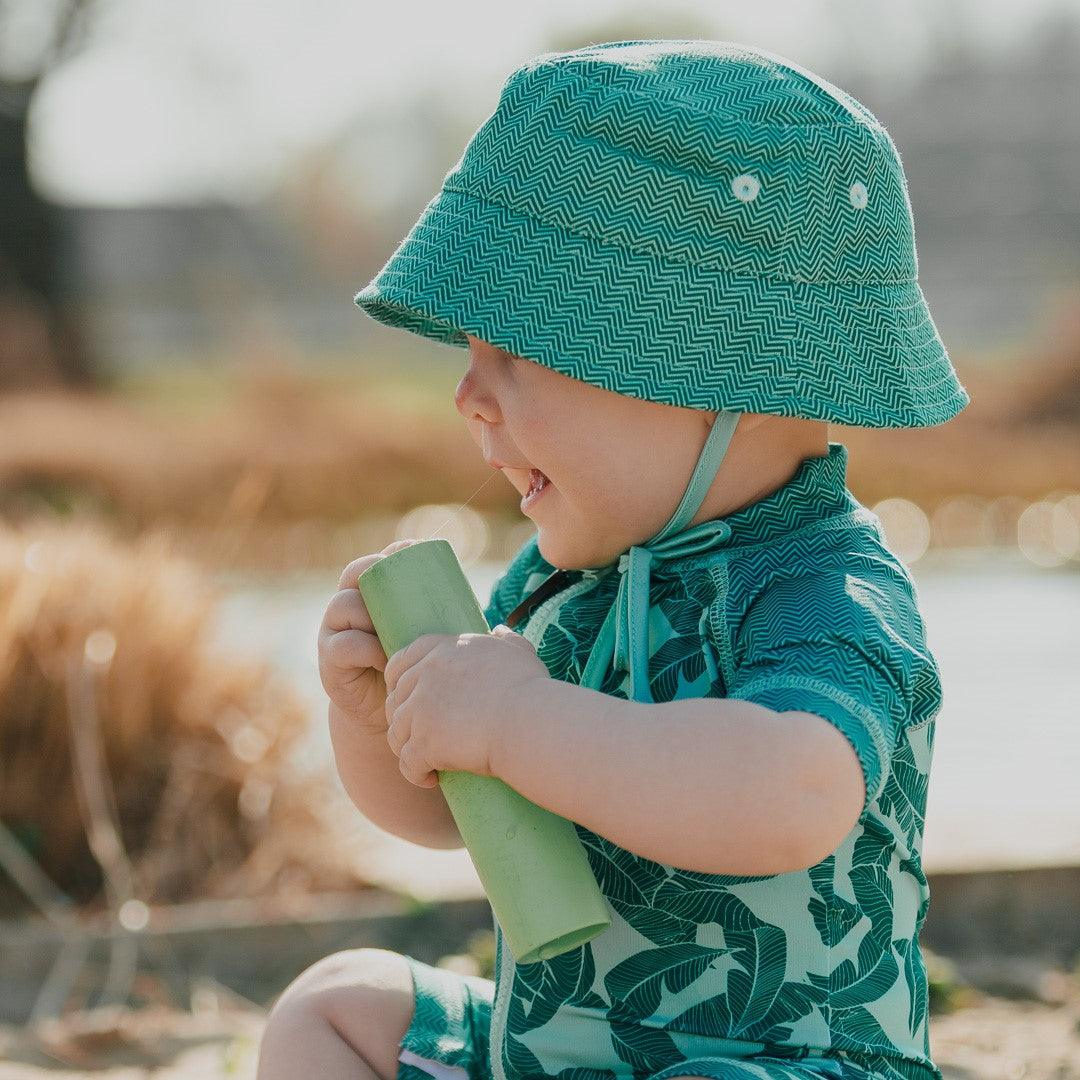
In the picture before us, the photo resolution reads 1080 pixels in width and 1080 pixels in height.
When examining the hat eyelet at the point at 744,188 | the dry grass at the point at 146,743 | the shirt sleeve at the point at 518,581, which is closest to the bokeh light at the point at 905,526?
the dry grass at the point at 146,743

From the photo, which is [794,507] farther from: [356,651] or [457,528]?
[457,528]

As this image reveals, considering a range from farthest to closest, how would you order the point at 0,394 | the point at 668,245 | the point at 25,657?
the point at 0,394 < the point at 25,657 < the point at 668,245

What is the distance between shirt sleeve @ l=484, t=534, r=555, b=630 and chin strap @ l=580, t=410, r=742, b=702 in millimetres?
318

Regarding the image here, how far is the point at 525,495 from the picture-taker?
181 cm

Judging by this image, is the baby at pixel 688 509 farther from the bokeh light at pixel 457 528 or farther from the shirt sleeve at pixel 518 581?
the bokeh light at pixel 457 528

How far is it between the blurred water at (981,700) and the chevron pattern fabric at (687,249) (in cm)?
41

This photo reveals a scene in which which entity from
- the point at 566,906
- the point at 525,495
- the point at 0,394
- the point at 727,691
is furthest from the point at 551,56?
the point at 0,394

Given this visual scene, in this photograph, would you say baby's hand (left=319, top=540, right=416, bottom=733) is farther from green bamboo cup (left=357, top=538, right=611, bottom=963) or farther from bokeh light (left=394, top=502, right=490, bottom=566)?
bokeh light (left=394, top=502, right=490, bottom=566)

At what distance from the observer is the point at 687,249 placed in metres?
1.64

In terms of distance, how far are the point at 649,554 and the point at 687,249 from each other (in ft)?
1.17

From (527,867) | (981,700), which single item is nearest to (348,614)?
(527,867)

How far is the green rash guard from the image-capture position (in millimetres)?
1611

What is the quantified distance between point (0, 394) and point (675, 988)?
14.9 meters

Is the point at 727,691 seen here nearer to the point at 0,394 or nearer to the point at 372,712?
the point at 372,712
